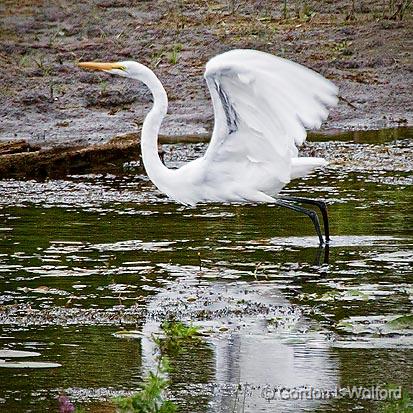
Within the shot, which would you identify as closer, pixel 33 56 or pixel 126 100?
pixel 126 100

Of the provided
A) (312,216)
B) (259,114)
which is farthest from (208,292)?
(312,216)

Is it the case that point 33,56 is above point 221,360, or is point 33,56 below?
above

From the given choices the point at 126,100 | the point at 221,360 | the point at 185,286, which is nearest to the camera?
the point at 221,360

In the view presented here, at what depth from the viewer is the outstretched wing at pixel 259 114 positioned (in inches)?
334

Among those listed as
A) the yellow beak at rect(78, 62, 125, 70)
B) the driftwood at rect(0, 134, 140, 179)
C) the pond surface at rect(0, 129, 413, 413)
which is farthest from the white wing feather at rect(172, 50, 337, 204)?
the driftwood at rect(0, 134, 140, 179)

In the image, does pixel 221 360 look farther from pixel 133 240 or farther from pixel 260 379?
pixel 133 240

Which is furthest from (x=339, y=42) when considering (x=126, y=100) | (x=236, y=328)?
(x=236, y=328)

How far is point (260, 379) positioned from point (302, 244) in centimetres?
403

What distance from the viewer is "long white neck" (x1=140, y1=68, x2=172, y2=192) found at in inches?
395

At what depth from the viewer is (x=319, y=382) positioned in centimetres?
651

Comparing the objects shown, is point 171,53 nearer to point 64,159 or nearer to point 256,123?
point 64,159

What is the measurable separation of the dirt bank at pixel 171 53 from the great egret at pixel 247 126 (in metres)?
5.81

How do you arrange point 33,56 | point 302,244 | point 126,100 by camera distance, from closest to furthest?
point 302,244 < point 126,100 < point 33,56

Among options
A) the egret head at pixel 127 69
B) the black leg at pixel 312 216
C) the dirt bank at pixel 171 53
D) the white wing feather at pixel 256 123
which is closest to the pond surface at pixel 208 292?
the black leg at pixel 312 216
